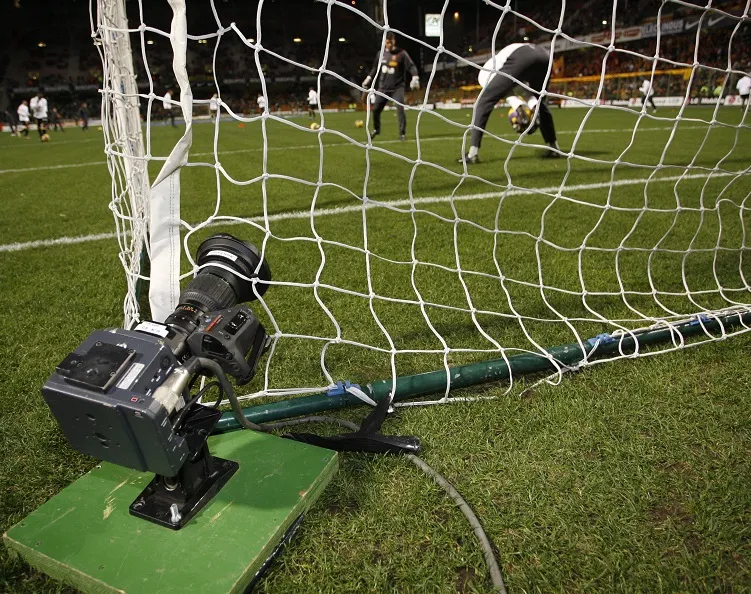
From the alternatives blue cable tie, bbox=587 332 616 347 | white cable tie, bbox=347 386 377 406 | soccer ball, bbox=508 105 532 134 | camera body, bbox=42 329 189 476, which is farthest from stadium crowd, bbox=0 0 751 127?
camera body, bbox=42 329 189 476

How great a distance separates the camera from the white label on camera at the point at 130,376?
38.6 inches

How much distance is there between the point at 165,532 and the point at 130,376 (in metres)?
0.46

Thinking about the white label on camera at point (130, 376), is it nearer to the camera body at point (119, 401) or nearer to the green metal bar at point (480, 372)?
the camera body at point (119, 401)

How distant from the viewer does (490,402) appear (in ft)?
5.92

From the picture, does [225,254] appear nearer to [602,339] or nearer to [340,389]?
[340,389]

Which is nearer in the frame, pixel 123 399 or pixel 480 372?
pixel 123 399

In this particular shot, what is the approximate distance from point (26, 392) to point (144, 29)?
1265 mm

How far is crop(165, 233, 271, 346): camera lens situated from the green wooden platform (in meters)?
0.46

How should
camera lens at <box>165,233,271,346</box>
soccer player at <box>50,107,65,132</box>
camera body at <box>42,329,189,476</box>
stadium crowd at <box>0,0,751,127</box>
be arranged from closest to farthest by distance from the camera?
camera body at <box>42,329,189,476</box> → camera lens at <box>165,233,271,346</box> → soccer player at <box>50,107,65,132</box> → stadium crowd at <box>0,0,751,127</box>

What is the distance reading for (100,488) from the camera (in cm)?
138

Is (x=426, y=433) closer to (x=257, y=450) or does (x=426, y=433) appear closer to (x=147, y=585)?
(x=257, y=450)

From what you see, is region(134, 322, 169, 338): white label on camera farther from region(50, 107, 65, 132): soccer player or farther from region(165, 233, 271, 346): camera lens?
region(50, 107, 65, 132): soccer player

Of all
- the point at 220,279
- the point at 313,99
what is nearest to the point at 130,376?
the point at 220,279

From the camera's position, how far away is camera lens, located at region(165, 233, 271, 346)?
1235 millimetres
